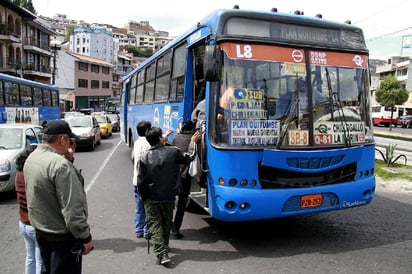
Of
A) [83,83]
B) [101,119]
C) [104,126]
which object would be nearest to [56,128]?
[104,126]

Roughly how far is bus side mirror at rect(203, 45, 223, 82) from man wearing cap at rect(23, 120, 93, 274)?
2152mm

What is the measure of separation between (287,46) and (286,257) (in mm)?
2763

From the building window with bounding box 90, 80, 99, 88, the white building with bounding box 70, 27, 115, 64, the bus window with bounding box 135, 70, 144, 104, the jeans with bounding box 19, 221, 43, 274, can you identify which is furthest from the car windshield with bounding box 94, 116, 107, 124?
the white building with bounding box 70, 27, 115, 64

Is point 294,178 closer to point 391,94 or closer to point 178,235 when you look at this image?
point 178,235

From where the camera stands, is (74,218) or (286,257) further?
(286,257)

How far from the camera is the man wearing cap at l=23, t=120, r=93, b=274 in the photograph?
2617 millimetres

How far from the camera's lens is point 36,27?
50.5 metres

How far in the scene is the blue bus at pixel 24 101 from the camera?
1683 centimetres

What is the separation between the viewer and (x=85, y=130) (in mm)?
16188

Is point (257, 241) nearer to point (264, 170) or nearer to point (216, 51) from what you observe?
point (264, 170)

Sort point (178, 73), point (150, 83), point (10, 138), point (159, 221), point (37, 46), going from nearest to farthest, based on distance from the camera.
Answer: point (159, 221) < point (178, 73) < point (10, 138) < point (150, 83) < point (37, 46)

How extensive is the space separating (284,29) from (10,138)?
6.76m

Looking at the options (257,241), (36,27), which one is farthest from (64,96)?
(257,241)

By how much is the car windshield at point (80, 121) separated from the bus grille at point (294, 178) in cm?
1398
